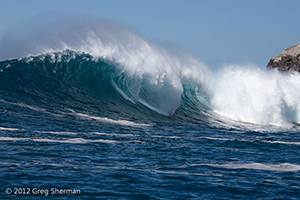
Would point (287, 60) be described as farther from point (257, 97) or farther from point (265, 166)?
point (265, 166)

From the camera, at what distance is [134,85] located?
1797cm

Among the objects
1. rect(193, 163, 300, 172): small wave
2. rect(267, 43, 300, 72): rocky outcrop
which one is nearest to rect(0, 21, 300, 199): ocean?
rect(193, 163, 300, 172): small wave

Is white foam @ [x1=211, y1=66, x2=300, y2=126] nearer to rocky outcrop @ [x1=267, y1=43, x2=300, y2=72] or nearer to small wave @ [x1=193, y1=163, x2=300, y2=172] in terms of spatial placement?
small wave @ [x1=193, y1=163, x2=300, y2=172]

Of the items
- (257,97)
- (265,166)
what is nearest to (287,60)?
(257,97)

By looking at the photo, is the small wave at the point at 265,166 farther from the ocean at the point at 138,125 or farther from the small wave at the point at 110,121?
the small wave at the point at 110,121

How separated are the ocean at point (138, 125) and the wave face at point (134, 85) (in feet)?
0.19

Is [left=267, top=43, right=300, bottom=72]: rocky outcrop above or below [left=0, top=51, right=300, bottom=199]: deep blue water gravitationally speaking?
above

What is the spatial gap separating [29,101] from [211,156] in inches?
317

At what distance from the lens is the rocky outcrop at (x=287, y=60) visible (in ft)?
158

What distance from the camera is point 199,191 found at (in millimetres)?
5609

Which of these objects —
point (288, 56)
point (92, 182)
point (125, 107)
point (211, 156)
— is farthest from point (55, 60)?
point (288, 56)

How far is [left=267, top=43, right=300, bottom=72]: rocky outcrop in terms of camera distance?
4827 centimetres

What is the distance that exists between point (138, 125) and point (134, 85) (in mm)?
5434

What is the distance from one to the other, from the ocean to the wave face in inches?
2.2
